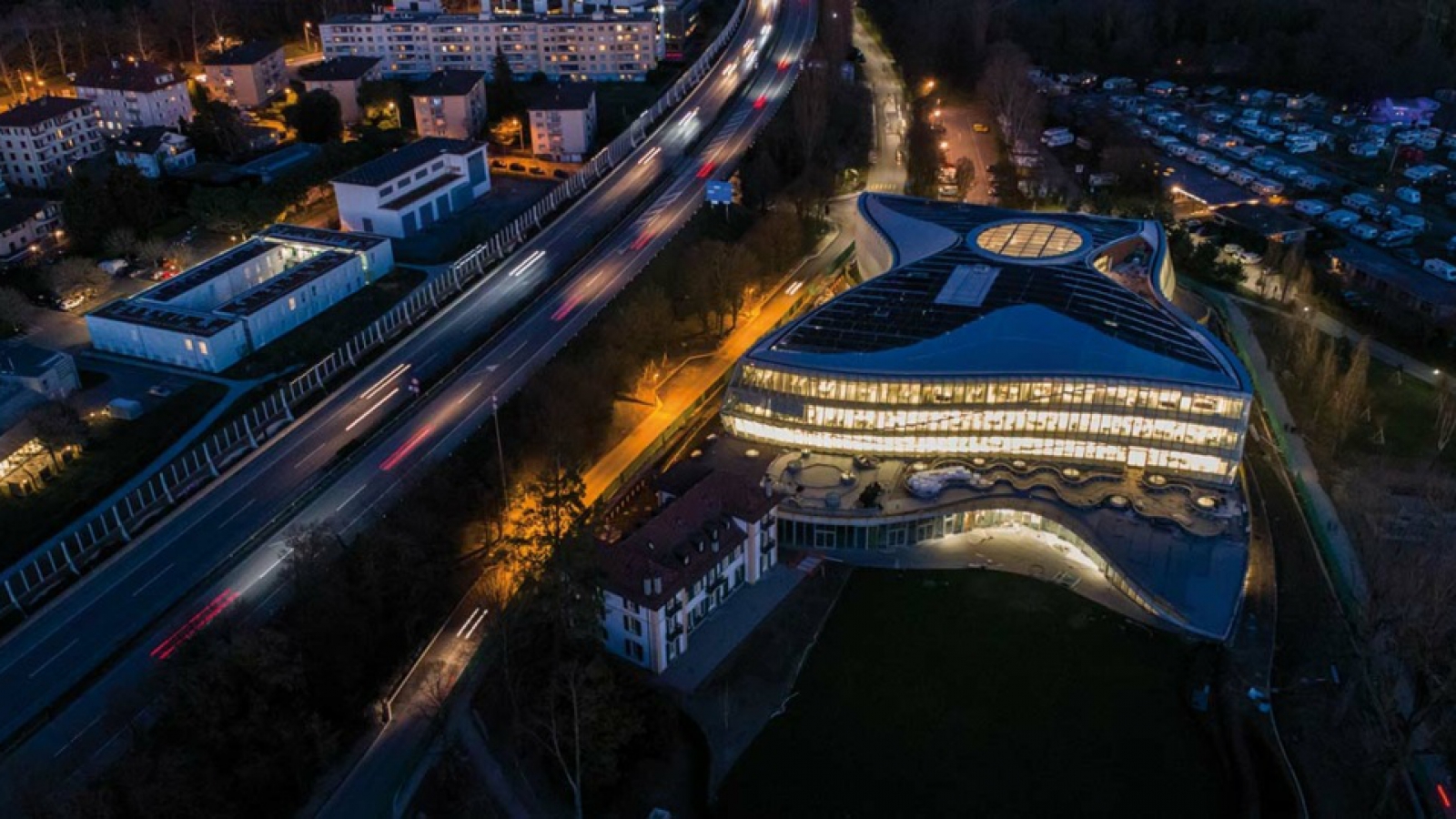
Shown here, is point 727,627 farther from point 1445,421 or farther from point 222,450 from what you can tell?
point 1445,421

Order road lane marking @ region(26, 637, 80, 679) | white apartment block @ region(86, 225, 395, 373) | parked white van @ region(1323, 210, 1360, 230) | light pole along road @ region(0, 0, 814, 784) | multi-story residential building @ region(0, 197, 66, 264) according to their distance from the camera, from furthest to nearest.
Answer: parked white van @ region(1323, 210, 1360, 230) → multi-story residential building @ region(0, 197, 66, 264) → white apartment block @ region(86, 225, 395, 373) → road lane marking @ region(26, 637, 80, 679) → light pole along road @ region(0, 0, 814, 784)

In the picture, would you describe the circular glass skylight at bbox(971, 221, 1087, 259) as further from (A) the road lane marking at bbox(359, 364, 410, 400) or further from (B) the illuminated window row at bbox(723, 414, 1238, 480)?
(A) the road lane marking at bbox(359, 364, 410, 400)

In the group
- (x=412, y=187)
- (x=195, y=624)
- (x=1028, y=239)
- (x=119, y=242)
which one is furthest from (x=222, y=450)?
(x=1028, y=239)

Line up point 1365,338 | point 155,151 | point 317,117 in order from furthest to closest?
point 317,117 < point 155,151 < point 1365,338

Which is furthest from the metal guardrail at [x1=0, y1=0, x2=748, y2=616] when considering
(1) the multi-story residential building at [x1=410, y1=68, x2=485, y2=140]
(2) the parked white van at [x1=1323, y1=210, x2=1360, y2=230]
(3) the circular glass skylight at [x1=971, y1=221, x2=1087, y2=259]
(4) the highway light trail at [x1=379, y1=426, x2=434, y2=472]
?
(2) the parked white van at [x1=1323, y1=210, x2=1360, y2=230]

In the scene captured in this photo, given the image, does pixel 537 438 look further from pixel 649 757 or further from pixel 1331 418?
pixel 1331 418
